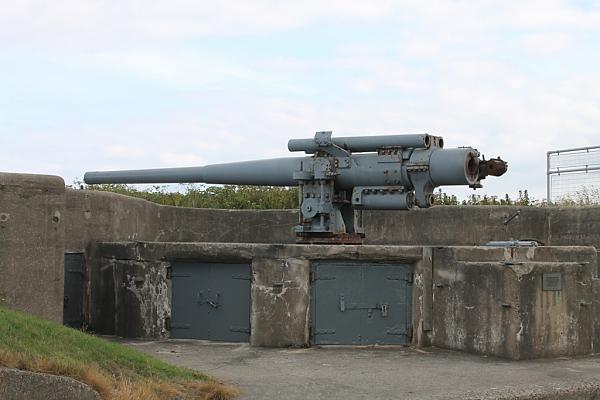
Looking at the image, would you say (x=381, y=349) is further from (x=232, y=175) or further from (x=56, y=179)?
(x=56, y=179)

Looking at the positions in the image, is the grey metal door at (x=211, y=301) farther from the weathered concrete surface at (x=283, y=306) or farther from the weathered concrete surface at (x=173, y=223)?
the weathered concrete surface at (x=173, y=223)

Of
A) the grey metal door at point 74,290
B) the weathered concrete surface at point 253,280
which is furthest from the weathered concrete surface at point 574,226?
the grey metal door at point 74,290

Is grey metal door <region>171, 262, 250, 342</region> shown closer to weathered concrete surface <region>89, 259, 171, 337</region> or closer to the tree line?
weathered concrete surface <region>89, 259, 171, 337</region>

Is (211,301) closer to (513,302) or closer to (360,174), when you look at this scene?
(360,174)

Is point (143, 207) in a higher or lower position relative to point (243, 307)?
higher

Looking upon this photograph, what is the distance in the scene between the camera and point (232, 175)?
11.5 meters

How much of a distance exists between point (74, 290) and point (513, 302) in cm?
581

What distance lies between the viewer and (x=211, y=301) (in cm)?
1009

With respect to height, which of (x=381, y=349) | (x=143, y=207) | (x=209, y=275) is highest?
(x=143, y=207)

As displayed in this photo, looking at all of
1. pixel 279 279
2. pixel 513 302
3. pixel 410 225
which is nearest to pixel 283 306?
pixel 279 279

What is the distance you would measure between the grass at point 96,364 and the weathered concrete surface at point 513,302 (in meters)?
3.78

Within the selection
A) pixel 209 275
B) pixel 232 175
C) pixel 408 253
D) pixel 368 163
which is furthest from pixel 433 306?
pixel 232 175

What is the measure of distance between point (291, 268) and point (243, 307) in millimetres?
852

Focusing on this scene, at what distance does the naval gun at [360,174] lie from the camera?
9.70 meters
